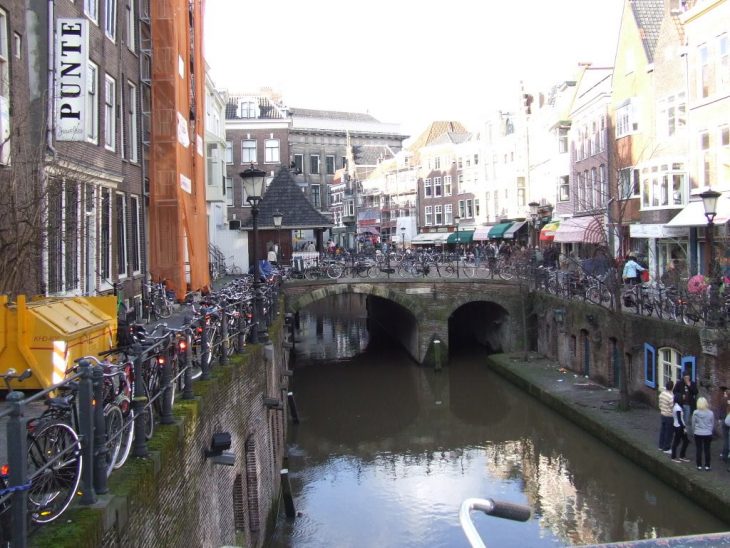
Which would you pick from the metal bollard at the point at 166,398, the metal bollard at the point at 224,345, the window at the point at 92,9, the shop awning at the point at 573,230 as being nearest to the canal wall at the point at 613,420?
the shop awning at the point at 573,230

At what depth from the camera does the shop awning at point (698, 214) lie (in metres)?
23.8

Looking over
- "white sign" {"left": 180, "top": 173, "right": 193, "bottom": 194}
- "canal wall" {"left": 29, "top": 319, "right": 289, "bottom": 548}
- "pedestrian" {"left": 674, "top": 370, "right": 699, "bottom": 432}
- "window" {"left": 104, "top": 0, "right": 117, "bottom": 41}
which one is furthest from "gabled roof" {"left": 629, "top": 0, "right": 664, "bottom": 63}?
"canal wall" {"left": 29, "top": 319, "right": 289, "bottom": 548}

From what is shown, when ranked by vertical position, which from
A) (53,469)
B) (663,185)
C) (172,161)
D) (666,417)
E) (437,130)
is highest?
(437,130)

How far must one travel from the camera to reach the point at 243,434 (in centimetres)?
1176

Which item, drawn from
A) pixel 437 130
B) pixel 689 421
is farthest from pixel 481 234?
pixel 689 421

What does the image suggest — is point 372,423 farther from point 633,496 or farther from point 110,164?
point 110,164

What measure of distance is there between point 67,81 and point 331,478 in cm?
1160

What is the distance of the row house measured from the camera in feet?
38.9

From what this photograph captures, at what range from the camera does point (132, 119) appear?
20.7 metres

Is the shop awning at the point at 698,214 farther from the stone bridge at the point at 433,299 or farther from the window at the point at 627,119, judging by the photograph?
the stone bridge at the point at 433,299

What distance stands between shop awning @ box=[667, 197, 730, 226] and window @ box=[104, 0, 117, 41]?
17.6 meters

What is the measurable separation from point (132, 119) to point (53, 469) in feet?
57.0

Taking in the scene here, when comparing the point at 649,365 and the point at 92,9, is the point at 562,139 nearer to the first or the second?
the point at 649,365

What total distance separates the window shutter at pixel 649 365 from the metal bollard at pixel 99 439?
62.5ft
